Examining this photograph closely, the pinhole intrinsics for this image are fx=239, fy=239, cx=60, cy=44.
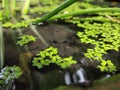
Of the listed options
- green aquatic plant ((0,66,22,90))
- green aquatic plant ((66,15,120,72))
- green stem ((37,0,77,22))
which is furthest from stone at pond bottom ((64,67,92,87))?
green stem ((37,0,77,22))

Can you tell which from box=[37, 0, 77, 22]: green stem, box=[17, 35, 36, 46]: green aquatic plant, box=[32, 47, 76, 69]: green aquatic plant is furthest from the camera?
box=[37, 0, 77, 22]: green stem

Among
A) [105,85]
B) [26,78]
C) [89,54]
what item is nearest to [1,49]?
[26,78]

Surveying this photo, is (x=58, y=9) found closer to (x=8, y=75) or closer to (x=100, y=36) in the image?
(x=100, y=36)

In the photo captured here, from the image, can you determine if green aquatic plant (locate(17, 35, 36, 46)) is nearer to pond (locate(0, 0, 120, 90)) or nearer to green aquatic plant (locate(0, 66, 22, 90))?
pond (locate(0, 0, 120, 90))

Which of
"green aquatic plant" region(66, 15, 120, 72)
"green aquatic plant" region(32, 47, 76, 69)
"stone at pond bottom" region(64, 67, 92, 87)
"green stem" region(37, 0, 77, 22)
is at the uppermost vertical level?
"green stem" region(37, 0, 77, 22)

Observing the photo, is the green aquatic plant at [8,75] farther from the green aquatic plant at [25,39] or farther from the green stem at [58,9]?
the green stem at [58,9]
